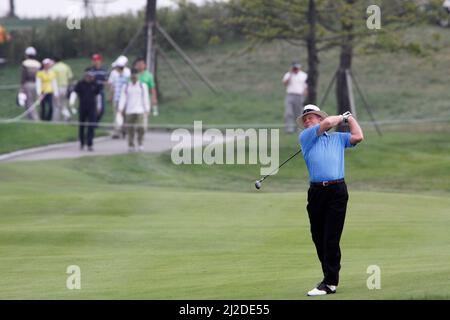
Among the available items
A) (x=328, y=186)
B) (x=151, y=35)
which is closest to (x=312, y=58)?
(x=151, y=35)

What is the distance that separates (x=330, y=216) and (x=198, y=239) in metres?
5.14

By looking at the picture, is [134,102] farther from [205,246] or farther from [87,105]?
[205,246]

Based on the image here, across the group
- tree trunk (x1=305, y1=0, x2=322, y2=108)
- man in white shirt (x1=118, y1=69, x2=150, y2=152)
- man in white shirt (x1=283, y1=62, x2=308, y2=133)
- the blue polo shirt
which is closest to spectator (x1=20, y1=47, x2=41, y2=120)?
man in white shirt (x1=118, y1=69, x2=150, y2=152)

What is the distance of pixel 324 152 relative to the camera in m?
12.1

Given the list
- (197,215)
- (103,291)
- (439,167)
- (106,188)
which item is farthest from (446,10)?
(103,291)

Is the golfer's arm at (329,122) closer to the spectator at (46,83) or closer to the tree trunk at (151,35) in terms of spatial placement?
the spectator at (46,83)

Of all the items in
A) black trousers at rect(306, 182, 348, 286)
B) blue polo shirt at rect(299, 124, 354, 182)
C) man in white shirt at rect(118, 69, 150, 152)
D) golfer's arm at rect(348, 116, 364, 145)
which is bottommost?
man in white shirt at rect(118, 69, 150, 152)

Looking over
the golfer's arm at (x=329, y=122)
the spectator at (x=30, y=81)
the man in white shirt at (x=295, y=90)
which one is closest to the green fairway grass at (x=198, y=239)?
the golfer's arm at (x=329, y=122)

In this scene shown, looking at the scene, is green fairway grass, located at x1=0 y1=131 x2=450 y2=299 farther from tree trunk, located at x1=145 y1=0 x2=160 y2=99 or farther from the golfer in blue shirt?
tree trunk, located at x1=145 y1=0 x2=160 y2=99

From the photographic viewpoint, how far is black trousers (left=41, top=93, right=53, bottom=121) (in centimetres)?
3566

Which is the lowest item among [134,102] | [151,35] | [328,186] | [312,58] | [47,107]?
[47,107]

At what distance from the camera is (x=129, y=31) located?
4962 centimetres

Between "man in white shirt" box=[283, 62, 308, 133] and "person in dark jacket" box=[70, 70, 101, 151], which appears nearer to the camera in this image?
"person in dark jacket" box=[70, 70, 101, 151]

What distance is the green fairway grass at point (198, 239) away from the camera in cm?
1280
